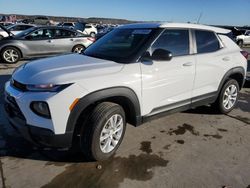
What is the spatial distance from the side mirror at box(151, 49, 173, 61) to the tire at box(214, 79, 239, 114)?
1.85 metres

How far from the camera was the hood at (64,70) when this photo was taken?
9.54ft

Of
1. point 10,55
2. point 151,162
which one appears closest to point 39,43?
point 10,55

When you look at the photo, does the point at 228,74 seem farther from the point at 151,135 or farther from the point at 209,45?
the point at 151,135

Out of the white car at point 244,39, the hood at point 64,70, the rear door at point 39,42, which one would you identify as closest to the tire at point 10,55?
the rear door at point 39,42

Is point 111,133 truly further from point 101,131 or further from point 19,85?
point 19,85

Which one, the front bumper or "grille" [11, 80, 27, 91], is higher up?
"grille" [11, 80, 27, 91]

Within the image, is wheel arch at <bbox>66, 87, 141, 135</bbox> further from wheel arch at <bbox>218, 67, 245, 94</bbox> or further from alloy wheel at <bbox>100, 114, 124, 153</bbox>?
wheel arch at <bbox>218, 67, 245, 94</bbox>

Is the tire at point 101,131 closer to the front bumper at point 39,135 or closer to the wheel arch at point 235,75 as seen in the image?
the front bumper at point 39,135

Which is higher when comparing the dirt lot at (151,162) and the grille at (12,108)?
the grille at (12,108)

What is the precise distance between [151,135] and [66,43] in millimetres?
7765

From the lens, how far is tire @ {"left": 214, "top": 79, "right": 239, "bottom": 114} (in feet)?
15.9

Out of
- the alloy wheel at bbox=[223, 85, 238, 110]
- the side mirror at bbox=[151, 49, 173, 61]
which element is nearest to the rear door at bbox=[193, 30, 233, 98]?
the alloy wheel at bbox=[223, 85, 238, 110]

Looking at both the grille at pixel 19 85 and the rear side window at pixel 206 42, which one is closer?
the grille at pixel 19 85

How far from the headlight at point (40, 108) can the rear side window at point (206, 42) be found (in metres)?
2.60
